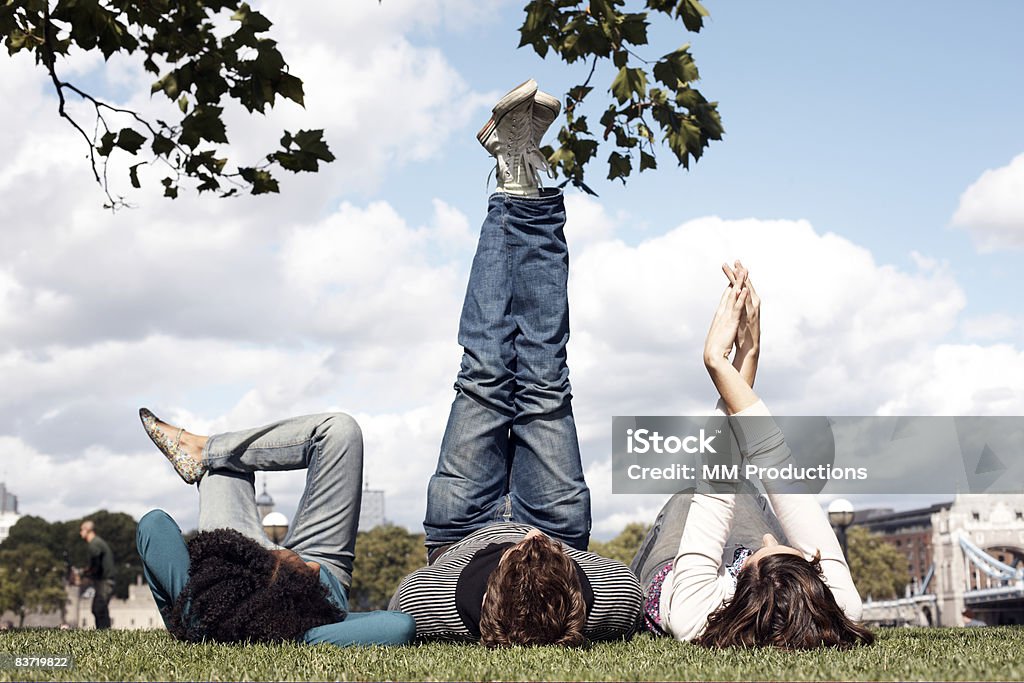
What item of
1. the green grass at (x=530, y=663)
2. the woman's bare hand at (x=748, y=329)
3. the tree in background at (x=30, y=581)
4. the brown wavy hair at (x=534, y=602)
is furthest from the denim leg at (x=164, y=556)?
the tree in background at (x=30, y=581)

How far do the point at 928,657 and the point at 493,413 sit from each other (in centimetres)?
254

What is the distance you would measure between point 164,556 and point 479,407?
1.82 meters

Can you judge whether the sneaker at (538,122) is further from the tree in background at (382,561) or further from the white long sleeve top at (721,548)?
the tree in background at (382,561)

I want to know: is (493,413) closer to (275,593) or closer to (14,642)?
(275,593)

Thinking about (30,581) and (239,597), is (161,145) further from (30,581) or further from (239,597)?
(30,581)

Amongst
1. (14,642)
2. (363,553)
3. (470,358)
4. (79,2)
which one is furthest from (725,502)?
(363,553)

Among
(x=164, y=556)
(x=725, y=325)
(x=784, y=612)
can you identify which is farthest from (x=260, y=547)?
(x=725, y=325)

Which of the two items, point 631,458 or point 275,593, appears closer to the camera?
point 275,593

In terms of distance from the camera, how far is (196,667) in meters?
3.41

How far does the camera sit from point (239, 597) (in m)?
4.31

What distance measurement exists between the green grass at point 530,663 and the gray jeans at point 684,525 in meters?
1.23

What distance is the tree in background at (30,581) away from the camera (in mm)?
83000

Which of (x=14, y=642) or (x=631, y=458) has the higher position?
(x=631, y=458)

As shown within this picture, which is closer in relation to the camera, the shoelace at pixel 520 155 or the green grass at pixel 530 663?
the green grass at pixel 530 663
